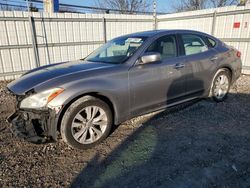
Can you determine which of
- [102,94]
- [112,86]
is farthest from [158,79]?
[102,94]

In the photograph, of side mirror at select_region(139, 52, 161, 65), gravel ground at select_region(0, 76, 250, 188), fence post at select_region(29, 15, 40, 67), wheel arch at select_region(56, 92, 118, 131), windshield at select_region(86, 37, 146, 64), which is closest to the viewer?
A: gravel ground at select_region(0, 76, 250, 188)

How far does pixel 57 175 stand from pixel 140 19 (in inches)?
352

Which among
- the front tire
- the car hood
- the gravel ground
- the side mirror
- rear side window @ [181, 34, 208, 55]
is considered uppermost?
rear side window @ [181, 34, 208, 55]

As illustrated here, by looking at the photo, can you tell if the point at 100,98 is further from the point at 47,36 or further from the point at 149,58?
the point at 47,36

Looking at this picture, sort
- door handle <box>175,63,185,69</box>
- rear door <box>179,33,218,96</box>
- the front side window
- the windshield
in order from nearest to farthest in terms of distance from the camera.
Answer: the windshield
the front side window
door handle <box>175,63,185,69</box>
rear door <box>179,33,218,96</box>

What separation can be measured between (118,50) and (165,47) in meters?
0.84

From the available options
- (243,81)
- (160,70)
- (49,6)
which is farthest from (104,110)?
(49,6)

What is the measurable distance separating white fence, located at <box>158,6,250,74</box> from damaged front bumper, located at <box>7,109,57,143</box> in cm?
735

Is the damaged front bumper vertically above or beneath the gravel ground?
above

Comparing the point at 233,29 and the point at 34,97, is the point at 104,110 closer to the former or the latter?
the point at 34,97

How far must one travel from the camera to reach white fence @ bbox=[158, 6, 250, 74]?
745 cm

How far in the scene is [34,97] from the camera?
275cm

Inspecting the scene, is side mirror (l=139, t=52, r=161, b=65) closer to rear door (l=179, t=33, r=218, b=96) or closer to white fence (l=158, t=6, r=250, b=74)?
rear door (l=179, t=33, r=218, b=96)

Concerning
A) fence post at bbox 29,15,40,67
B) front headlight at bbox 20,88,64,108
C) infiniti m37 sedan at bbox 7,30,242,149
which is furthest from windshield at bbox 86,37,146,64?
fence post at bbox 29,15,40,67
